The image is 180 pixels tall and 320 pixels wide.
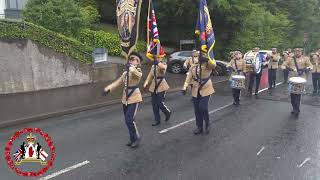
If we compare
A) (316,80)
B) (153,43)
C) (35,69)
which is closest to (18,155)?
(153,43)

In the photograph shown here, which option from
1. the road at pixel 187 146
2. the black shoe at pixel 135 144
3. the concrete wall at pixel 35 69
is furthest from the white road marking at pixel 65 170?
the concrete wall at pixel 35 69

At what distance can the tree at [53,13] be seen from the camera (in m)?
15.6

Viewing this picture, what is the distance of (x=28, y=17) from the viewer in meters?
15.8

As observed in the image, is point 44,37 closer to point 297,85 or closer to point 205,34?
point 205,34

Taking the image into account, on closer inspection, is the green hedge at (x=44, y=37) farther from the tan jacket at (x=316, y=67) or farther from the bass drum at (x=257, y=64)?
the tan jacket at (x=316, y=67)

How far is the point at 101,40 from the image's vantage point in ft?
64.0

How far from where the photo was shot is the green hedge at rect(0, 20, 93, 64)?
13.0 m

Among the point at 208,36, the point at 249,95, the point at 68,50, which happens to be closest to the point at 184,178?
the point at 208,36

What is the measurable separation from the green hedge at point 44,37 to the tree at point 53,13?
57.2 inches

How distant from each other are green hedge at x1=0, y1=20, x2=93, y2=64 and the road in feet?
13.2

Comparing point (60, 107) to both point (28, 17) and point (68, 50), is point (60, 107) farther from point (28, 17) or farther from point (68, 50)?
point (28, 17)

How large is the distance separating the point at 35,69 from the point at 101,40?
630 centimetres

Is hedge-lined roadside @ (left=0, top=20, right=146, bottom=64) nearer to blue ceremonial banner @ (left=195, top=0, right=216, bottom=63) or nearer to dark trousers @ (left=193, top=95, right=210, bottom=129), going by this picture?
blue ceremonial banner @ (left=195, top=0, right=216, bottom=63)

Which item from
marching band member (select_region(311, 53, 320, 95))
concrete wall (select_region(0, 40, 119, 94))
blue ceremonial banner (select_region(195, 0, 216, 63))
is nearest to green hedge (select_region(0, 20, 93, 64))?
concrete wall (select_region(0, 40, 119, 94))
